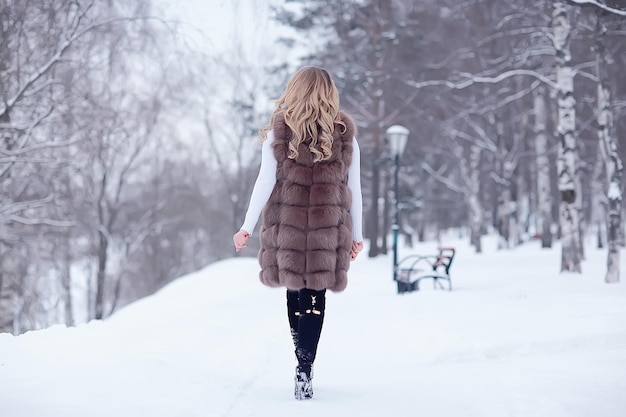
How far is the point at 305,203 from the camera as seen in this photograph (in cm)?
410

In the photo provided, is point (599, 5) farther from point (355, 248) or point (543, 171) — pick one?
point (543, 171)

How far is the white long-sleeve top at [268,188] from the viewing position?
4059 millimetres

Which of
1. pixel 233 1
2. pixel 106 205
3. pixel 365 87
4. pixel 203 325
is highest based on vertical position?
pixel 365 87

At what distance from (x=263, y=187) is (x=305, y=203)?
0.94ft

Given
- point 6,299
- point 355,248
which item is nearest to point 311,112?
point 355,248

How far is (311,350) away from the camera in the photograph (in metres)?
4.11

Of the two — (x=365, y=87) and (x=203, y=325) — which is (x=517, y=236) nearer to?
(x=365, y=87)

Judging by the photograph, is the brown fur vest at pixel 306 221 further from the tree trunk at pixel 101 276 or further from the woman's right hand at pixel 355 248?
the tree trunk at pixel 101 276

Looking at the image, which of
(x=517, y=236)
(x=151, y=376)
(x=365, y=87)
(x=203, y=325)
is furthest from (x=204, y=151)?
(x=151, y=376)

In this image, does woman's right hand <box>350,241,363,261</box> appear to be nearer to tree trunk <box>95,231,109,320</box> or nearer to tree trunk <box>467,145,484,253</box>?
tree trunk <box>95,231,109,320</box>

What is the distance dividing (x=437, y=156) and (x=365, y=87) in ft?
48.5

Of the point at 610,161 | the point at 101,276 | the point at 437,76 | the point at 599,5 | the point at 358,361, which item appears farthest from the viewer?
the point at 101,276

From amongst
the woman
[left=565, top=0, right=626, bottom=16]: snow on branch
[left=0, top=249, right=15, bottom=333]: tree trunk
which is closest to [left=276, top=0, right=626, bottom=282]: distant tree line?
[left=565, top=0, right=626, bottom=16]: snow on branch

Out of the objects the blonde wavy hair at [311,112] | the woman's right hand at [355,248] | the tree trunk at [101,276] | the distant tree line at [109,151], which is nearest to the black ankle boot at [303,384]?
the woman's right hand at [355,248]
